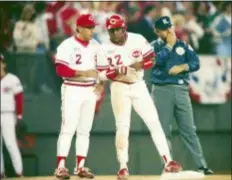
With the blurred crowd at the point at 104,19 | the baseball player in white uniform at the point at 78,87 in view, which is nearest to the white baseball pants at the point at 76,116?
the baseball player in white uniform at the point at 78,87

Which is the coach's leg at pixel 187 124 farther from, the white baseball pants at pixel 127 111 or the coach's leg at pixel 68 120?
the coach's leg at pixel 68 120

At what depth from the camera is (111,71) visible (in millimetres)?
9031

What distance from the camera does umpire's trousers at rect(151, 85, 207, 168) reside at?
973 cm

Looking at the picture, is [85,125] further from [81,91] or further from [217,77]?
[217,77]

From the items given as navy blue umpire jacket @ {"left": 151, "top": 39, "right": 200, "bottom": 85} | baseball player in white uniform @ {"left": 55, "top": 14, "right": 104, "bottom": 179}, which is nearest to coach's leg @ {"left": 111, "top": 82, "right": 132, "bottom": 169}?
baseball player in white uniform @ {"left": 55, "top": 14, "right": 104, "bottom": 179}

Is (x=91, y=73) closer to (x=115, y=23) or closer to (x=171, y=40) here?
(x=115, y=23)

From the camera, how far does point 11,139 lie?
480 inches

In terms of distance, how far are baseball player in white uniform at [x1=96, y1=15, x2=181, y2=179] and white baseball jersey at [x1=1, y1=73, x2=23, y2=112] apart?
10.9 feet

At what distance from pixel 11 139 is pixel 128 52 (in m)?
3.73

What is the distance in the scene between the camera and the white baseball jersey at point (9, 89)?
12211mm

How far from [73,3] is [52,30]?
25.1 inches

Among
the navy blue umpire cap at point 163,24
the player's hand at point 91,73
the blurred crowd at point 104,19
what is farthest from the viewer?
the blurred crowd at point 104,19

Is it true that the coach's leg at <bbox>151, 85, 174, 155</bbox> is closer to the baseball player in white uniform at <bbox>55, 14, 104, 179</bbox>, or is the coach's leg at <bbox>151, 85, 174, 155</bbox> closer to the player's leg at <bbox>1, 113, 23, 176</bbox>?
the baseball player in white uniform at <bbox>55, 14, 104, 179</bbox>

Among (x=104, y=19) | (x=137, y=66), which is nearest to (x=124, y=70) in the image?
(x=137, y=66)
